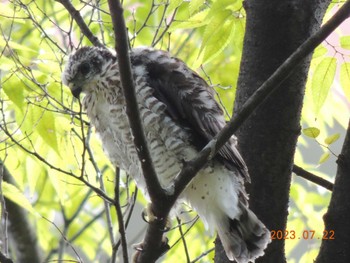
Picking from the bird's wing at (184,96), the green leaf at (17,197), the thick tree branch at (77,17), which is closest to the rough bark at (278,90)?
the bird's wing at (184,96)

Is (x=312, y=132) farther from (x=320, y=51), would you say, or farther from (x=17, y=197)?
(x=17, y=197)

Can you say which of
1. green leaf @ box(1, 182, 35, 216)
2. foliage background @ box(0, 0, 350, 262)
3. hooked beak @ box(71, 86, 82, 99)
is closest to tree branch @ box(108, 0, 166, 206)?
foliage background @ box(0, 0, 350, 262)

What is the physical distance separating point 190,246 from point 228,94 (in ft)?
3.02

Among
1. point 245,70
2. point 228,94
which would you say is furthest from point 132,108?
point 228,94

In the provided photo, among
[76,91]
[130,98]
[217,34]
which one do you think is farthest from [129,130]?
[130,98]

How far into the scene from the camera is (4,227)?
8.56ft

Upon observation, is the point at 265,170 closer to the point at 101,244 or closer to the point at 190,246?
the point at 190,246

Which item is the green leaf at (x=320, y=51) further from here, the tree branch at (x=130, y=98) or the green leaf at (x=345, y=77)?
the tree branch at (x=130, y=98)

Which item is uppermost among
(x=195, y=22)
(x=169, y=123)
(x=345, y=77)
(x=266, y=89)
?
(x=195, y=22)

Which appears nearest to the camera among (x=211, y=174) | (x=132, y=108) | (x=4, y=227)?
(x=132, y=108)

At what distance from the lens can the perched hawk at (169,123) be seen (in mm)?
2748

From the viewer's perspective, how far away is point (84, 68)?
9.68ft

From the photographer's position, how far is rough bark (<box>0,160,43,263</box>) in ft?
11.9

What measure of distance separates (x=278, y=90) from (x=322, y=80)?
0.15 meters
